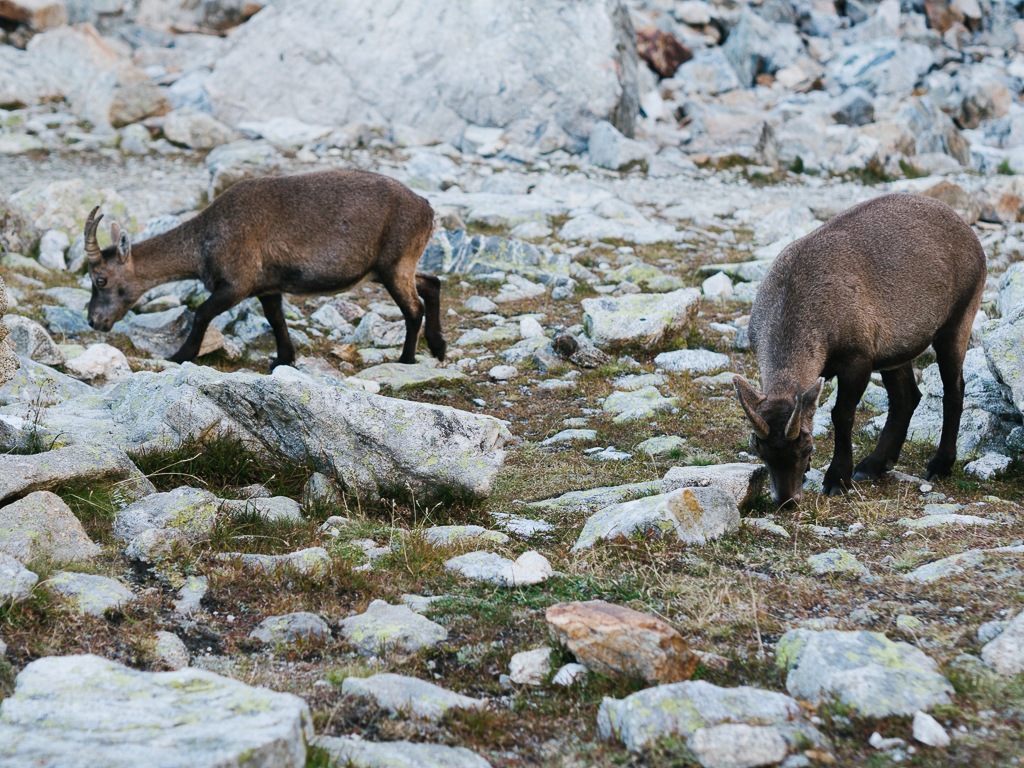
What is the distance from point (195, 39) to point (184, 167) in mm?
16154

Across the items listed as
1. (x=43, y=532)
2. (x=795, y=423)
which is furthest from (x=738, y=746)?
(x=43, y=532)

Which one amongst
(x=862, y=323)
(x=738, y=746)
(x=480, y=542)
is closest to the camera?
(x=738, y=746)

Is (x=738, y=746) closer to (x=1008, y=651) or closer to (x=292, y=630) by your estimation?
(x=1008, y=651)

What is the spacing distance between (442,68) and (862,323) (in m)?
19.9

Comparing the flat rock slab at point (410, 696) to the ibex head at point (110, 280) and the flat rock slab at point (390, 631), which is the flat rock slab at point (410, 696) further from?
the ibex head at point (110, 280)

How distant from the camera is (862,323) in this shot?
7129 millimetres

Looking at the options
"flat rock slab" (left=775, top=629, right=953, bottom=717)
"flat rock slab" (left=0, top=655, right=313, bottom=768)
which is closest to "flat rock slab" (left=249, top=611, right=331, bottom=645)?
"flat rock slab" (left=0, top=655, right=313, bottom=768)

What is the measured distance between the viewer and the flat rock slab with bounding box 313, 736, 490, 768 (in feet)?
10.3

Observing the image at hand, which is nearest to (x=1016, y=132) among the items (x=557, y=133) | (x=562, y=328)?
(x=557, y=133)

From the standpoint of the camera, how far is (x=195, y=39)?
33.6 meters

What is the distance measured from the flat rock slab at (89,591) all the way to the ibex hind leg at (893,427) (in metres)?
5.75

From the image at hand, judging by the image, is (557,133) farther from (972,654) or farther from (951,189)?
(972,654)

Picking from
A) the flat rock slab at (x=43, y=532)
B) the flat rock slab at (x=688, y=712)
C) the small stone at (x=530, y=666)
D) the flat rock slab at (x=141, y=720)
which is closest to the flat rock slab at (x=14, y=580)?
the flat rock slab at (x=43, y=532)

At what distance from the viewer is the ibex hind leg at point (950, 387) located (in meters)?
7.62
